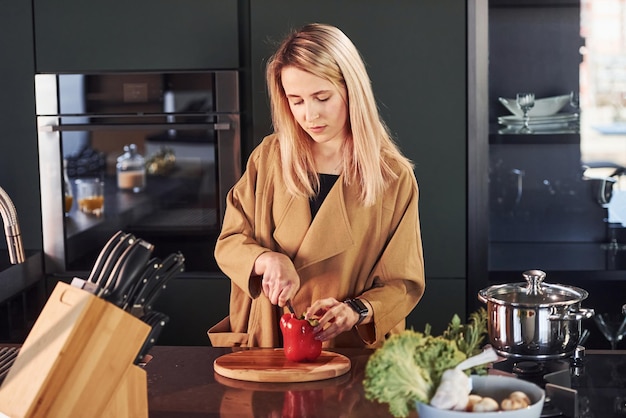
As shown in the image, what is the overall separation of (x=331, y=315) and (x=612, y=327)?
1.50 m

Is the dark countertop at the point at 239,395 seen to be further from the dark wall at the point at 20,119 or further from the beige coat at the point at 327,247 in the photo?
the dark wall at the point at 20,119

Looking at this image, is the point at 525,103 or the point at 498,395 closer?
the point at 498,395

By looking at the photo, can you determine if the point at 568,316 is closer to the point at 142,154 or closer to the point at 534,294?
the point at 534,294

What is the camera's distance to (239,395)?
180cm

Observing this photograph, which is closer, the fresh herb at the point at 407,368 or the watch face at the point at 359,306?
the fresh herb at the point at 407,368

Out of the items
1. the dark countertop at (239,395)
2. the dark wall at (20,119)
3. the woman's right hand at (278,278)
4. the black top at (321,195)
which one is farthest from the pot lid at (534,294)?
the dark wall at (20,119)

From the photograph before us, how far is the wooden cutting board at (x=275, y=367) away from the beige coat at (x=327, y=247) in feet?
0.80

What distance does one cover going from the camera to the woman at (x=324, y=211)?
2213 mm

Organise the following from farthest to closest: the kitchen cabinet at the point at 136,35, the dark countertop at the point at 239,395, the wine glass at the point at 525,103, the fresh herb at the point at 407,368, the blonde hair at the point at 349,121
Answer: the wine glass at the point at 525,103, the kitchen cabinet at the point at 136,35, the blonde hair at the point at 349,121, the dark countertop at the point at 239,395, the fresh herb at the point at 407,368

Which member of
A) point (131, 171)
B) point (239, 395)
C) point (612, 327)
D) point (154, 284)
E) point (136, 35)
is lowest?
point (612, 327)

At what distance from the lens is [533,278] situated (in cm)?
190

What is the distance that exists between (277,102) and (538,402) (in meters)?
1.12

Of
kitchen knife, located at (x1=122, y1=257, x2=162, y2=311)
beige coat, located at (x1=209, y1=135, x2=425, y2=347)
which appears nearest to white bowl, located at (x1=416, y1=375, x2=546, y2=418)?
kitchen knife, located at (x1=122, y1=257, x2=162, y2=311)

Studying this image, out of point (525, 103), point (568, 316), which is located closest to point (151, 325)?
point (568, 316)
